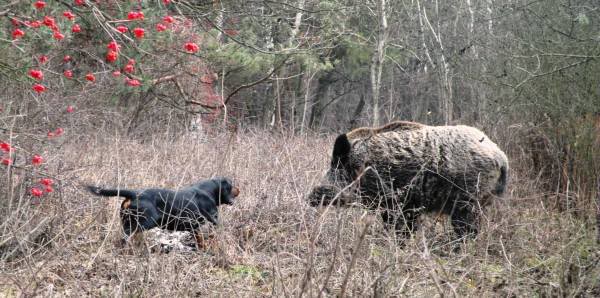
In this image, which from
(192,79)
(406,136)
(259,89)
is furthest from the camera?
(259,89)

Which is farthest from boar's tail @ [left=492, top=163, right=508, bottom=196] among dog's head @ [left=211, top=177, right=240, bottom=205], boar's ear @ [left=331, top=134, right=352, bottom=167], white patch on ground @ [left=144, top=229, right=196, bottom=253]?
white patch on ground @ [left=144, top=229, right=196, bottom=253]

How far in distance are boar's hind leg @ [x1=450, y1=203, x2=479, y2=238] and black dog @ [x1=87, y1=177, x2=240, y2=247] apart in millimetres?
2173

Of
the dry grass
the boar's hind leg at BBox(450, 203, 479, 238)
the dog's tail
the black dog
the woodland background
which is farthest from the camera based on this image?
the boar's hind leg at BBox(450, 203, 479, 238)

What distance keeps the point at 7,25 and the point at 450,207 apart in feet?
15.9

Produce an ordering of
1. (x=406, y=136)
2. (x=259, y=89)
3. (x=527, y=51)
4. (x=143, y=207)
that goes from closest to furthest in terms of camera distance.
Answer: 1. (x=143, y=207)
2. (x=406, y=136)
3. (x=527, y=51)
4. (x=259, y=89)

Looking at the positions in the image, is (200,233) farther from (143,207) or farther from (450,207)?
(450,207)

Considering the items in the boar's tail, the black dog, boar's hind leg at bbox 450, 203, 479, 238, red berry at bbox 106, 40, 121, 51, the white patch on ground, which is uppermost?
red berry at bbox 106, 40, 121, 51

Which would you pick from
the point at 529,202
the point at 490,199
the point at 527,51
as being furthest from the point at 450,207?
the point at 527,51

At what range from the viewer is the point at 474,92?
15141 mm

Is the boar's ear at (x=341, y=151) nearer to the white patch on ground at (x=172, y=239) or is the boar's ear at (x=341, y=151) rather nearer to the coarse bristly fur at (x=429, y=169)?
the coarse bristly fur at (x=429, y=169)

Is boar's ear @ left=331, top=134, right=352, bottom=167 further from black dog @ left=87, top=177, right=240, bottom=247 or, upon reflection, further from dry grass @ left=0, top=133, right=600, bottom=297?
black dog @ left=87, top=177, right=240, bottom=247

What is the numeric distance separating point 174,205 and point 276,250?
80.2 inches

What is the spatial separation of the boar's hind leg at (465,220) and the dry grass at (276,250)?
0.49 feet

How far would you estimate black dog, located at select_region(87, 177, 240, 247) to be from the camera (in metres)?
5.20
